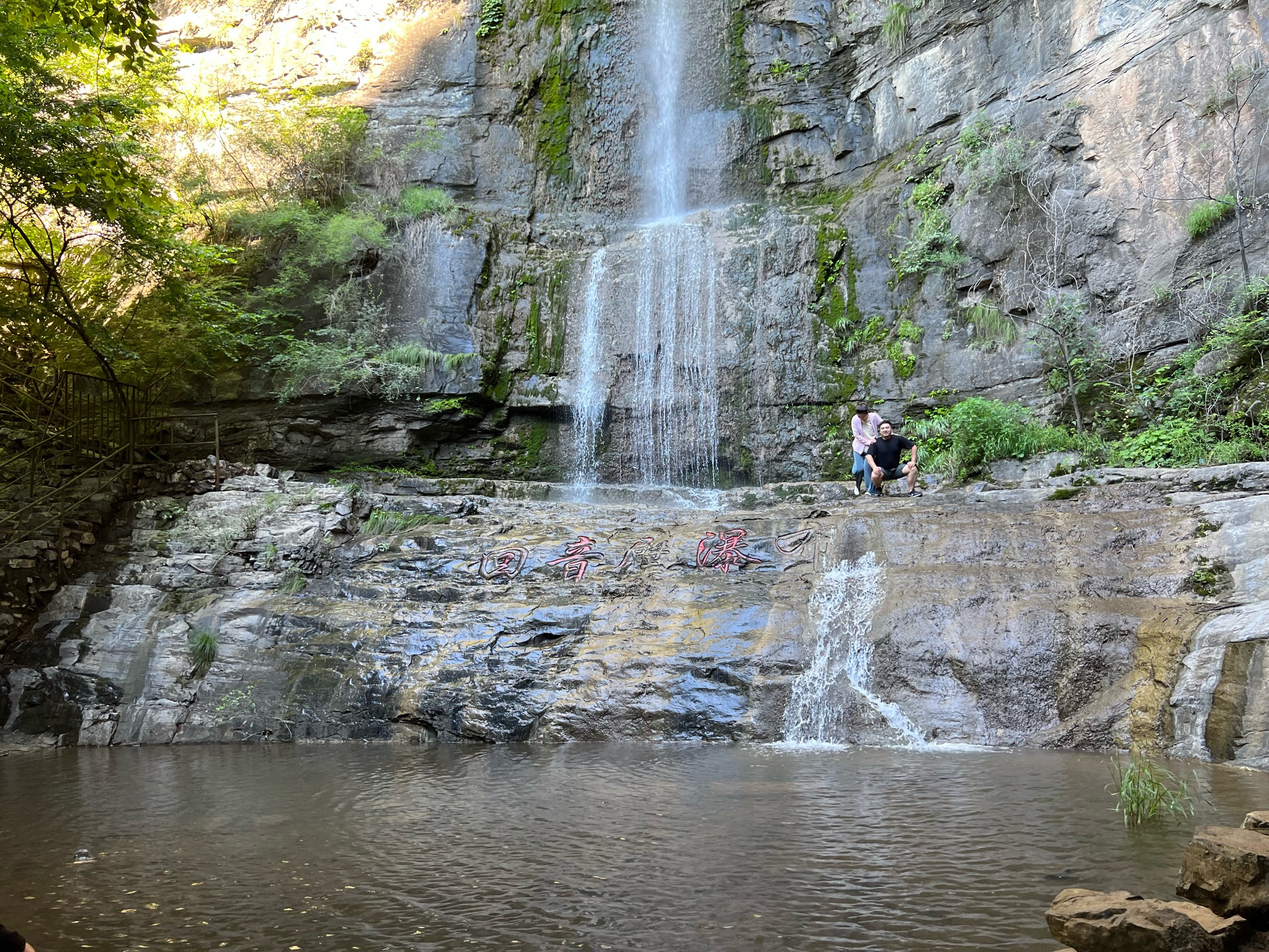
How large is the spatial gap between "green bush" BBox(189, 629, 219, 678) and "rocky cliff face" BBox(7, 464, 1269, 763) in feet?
0.16

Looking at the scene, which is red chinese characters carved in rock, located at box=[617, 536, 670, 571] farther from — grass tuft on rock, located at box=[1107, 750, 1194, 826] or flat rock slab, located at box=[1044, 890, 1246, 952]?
flat rock slab, located at box=[1044, 890, 1246, 952]

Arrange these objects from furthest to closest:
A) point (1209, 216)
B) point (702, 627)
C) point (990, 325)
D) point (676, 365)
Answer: point (676, 365) < point (990, 325) < point (1209, 216) < point (702, 627)

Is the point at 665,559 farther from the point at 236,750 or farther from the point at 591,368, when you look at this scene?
the point at 591,368

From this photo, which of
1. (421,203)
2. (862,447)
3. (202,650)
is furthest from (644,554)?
(421,203)

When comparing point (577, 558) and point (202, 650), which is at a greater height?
point (577, 558)

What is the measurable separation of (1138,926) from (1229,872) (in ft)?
2.02

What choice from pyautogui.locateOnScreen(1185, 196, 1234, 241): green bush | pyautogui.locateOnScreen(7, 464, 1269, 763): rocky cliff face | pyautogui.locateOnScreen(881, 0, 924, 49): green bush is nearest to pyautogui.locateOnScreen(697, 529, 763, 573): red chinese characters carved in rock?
pyautogui.locateOnScreen(7, 464, 1269, 763): rocky cliff face

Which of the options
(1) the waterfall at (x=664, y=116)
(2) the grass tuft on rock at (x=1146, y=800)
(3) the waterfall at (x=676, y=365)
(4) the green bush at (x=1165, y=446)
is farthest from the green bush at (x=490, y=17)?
(2) the grass tuft on rock at (x=1146, y=800)

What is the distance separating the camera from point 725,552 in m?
11.1

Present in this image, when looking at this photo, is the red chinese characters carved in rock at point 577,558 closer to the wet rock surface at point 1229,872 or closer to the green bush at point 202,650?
the green bush at point 202,650

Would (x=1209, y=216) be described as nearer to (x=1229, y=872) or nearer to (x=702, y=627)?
(x=702, y=627)

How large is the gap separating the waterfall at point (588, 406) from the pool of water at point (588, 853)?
410 inches

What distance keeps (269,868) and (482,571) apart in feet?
23.6

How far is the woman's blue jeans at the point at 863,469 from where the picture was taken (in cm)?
1240
